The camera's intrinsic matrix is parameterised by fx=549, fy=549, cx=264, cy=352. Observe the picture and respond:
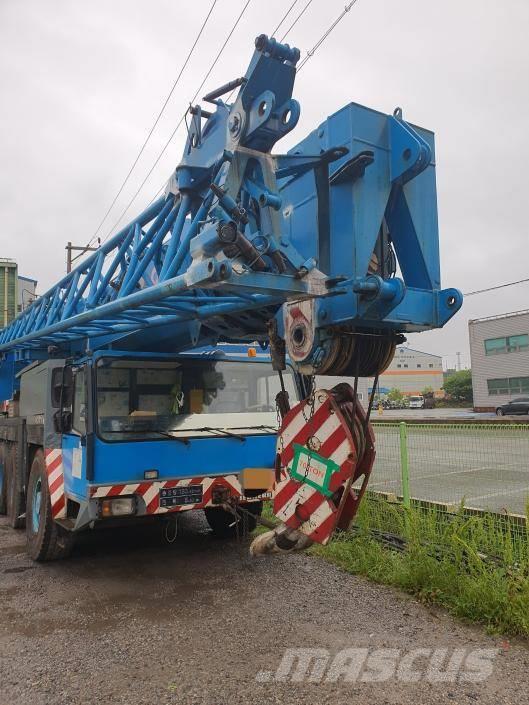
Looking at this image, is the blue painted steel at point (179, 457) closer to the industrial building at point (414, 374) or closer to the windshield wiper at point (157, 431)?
the windshield wiper at point (157, 431)

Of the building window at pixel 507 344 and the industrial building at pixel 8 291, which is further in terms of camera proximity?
the building window at pixel 507 344

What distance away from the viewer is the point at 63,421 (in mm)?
5207

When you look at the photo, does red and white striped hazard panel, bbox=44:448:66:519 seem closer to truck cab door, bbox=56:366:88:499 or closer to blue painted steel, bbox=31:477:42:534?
truck cab door, bbox=56:366:88:499

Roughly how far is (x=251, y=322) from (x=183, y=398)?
1.60m

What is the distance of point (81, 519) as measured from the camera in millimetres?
4676

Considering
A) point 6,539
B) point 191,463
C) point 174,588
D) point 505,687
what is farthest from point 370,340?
point 6,539

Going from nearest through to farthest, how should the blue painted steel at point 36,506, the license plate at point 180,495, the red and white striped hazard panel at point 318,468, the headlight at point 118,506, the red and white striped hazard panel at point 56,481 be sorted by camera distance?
the red and white striped hazard panel at point 318,468 < the headlight at point 118,506 < the license plate at point 180,495 < the red and white striped hazard panel at point 56,481 < the blue painted steel at point 36,506

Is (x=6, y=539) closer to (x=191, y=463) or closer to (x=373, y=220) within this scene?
(x=191, y=463)

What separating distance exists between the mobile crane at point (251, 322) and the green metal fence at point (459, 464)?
4.62 ft

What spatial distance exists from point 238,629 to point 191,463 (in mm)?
1531

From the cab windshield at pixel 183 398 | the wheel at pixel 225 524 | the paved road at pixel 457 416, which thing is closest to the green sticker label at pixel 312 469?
the cab windshield at pixel 183 398

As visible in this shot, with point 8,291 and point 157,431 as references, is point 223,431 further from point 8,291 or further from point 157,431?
point 8,291

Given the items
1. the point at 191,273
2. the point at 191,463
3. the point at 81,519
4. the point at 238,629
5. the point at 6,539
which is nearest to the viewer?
the point at 191,273

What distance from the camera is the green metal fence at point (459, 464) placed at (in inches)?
201
